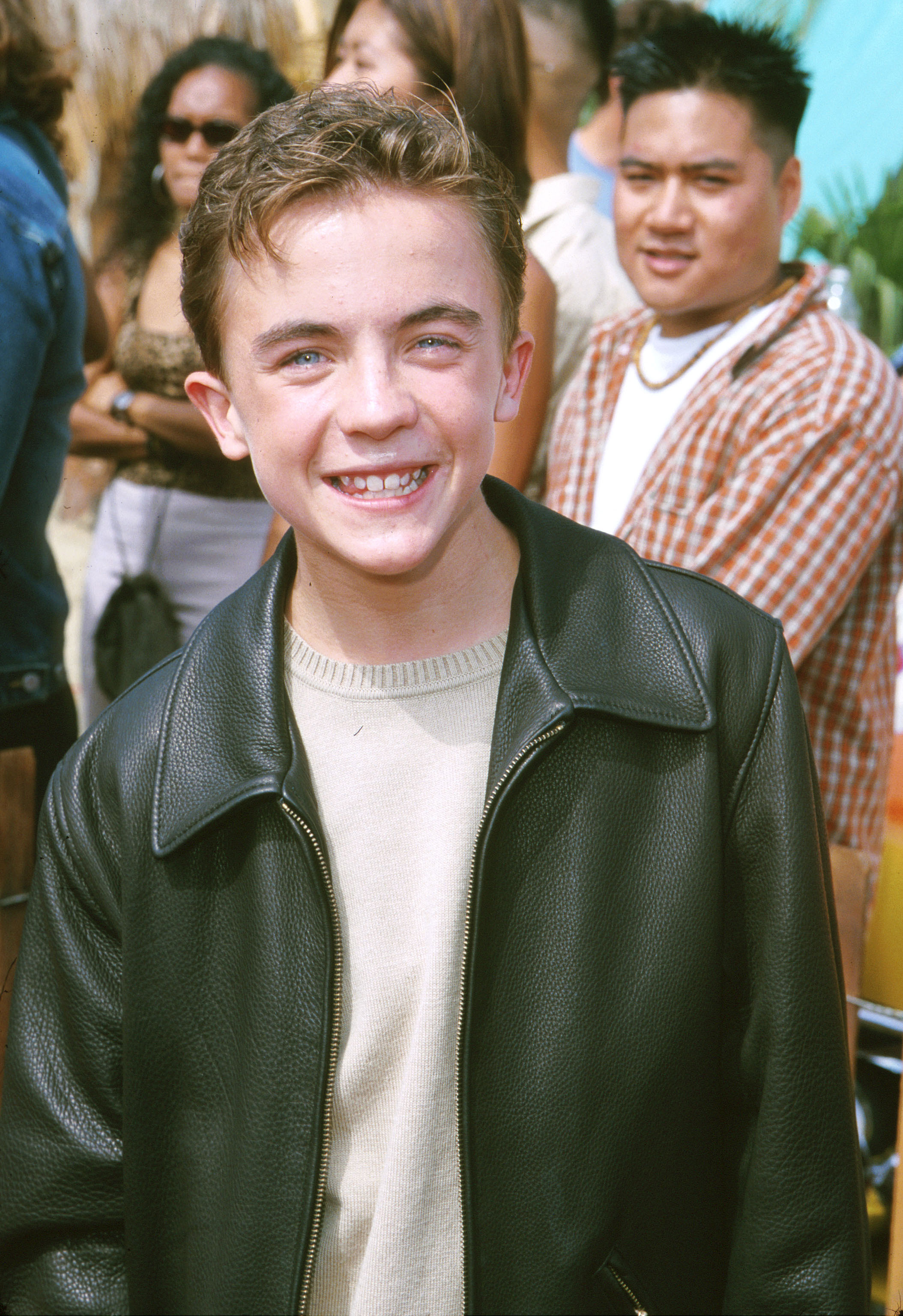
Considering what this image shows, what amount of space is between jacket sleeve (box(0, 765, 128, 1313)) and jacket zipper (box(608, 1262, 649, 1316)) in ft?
1.69

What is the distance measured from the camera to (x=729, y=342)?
2.11 m

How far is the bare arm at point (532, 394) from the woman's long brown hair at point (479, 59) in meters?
0.22

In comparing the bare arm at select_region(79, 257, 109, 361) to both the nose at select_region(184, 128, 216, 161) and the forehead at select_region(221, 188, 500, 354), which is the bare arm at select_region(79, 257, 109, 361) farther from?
the forehead at select_region(221, 188, 500, 354)

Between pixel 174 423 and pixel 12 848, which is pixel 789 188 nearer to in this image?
pixel 174 423

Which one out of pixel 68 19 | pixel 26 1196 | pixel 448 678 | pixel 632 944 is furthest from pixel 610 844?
pixel 68 19

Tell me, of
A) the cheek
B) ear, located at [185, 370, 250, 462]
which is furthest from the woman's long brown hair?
ear, located at [185, 370, 250, 462]

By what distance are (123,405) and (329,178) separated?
1606 mm

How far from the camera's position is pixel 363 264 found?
1.08 metres

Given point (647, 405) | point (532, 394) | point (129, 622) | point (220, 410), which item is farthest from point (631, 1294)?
point (129, 622)

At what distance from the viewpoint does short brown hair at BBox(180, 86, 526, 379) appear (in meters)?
1.11

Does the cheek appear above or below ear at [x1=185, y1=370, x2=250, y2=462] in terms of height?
above

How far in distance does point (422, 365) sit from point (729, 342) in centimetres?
116

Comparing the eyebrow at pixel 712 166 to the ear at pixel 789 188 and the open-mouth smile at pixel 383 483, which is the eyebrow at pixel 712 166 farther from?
the open-mouth smile at pixel 383 483

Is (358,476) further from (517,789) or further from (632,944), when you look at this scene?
(632,944)
